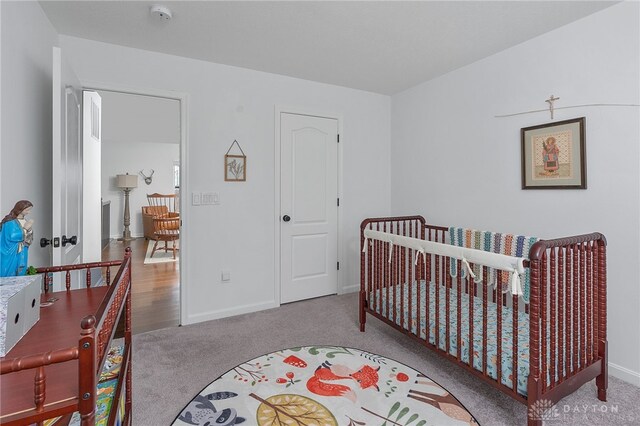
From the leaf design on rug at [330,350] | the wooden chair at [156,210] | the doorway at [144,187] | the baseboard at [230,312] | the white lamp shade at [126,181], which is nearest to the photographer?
the leaf design on rug at [330,350]

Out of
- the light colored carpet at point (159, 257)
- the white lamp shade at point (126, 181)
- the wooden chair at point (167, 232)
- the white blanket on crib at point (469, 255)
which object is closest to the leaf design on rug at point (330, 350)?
the white blanket on crib at point (469, 255)

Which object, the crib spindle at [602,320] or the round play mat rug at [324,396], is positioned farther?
the crib spindle at [602,320]

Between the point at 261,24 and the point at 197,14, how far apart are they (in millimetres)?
405

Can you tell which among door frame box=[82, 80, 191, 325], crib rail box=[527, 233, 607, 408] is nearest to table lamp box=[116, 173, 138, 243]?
door frame box=[82, 80, 191, 325]

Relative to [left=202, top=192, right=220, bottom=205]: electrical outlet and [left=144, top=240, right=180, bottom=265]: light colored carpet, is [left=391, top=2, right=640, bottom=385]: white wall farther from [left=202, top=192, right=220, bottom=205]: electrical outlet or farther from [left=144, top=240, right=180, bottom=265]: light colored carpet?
[left=144, top=240, right=180, bottom=265]: light colored carpet

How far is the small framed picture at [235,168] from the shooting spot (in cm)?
305

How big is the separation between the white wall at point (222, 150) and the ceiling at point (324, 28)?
0.15 m

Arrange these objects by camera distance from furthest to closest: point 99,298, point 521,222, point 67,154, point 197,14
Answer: point 521,222
point 197,14
point 67,154
point 99,298

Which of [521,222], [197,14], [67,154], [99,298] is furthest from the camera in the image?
[521,222]

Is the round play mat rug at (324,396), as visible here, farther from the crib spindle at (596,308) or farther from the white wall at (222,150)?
the white wall at (222,150)

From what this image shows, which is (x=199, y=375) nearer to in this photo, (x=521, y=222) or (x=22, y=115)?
(x=22, y=115)

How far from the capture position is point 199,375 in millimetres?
2105

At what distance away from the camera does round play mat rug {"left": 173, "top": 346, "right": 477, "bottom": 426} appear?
5.59ft

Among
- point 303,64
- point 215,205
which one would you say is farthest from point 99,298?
point 303,64
